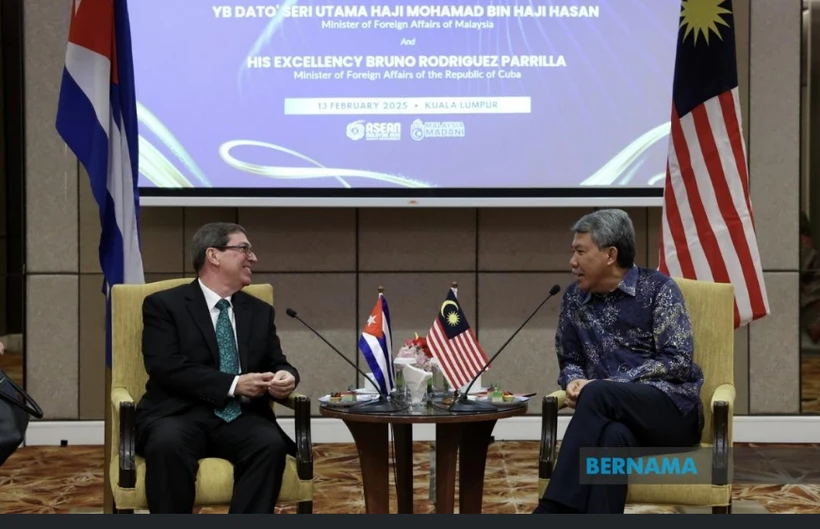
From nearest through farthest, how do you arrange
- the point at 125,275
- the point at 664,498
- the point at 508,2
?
the point at 664,498, the point at 125,275, the point at 508,2

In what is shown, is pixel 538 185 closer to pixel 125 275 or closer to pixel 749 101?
pixel 749 101

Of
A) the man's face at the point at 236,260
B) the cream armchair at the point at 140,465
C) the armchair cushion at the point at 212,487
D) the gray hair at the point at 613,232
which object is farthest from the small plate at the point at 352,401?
the gray hair at the point at 613,232

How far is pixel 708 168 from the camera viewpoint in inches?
188

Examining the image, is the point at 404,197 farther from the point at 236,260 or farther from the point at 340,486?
the point at 236,260

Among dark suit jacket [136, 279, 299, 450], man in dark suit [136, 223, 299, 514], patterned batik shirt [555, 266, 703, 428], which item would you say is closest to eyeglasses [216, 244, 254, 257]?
man in dark suit [136, 223, 299, 514]

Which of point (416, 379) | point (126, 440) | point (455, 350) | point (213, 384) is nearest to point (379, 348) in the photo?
point (416, 379)

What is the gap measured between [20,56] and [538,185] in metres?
3.00

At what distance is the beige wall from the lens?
20.3 ft

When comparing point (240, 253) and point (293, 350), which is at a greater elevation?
point (240, 253)

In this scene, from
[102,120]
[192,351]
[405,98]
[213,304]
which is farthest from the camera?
[405,98]

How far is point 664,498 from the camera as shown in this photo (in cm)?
363

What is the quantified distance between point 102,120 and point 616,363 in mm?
2261

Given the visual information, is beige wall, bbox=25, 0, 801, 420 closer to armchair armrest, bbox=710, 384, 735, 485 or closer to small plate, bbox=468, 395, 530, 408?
small plate, bbox=468, 395, 530, 408

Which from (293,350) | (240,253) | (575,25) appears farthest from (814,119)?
(240,253)
